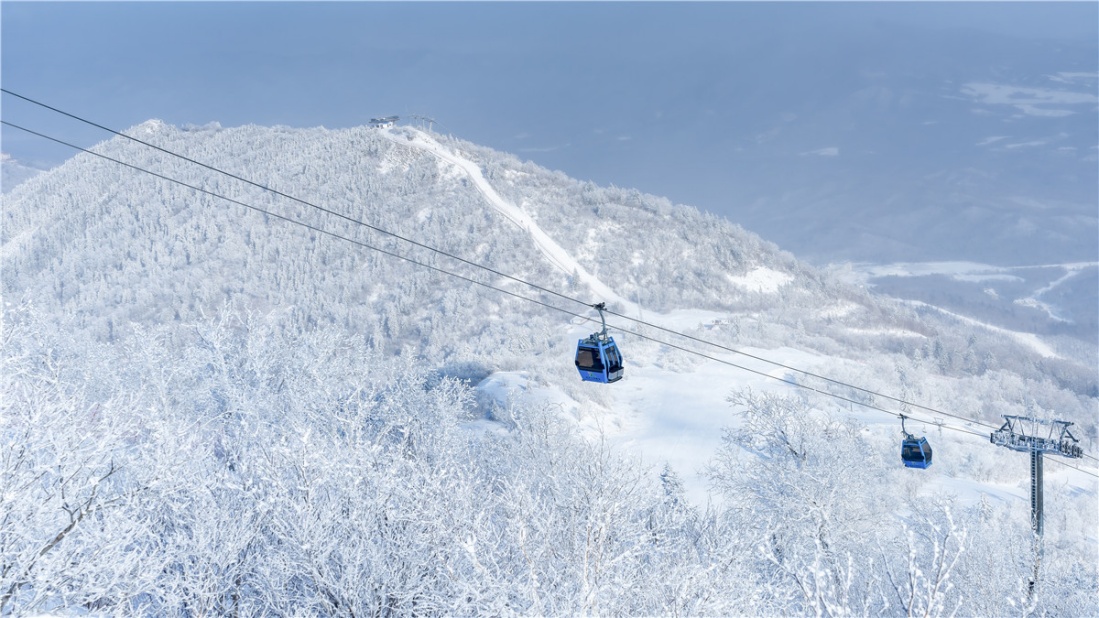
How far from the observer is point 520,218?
254 ft

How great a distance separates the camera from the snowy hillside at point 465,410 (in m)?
10.8

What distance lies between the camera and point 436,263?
71000 millimetres

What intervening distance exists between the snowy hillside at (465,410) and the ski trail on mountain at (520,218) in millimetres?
492

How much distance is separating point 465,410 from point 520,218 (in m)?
47.6

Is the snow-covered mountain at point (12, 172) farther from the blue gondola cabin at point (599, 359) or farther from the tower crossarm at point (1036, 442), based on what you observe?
the tower crossarm at point (1036, 442)

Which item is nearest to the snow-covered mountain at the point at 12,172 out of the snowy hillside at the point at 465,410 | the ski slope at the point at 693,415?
the snowy hillside at the point at 465,410

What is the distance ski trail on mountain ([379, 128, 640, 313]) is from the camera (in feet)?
227

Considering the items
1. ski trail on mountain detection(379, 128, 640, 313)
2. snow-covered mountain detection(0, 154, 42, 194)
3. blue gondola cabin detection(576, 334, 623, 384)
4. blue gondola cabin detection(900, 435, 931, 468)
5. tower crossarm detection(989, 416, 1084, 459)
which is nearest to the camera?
blue gondola cabin detection(576, 334, 623, 384)

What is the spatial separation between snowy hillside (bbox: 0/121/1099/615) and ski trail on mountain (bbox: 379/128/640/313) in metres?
0.49

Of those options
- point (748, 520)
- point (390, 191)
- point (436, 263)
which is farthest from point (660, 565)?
point (390, 191)

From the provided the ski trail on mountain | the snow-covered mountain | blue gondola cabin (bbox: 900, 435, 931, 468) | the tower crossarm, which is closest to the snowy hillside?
the ski trail on mountain

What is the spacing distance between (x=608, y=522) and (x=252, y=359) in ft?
71.9

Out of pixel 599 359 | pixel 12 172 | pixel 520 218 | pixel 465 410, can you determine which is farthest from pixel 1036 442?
pixel 12 172

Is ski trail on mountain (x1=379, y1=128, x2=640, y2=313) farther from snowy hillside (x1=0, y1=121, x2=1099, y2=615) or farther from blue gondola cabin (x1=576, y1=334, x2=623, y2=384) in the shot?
blue gondola cabin (x1=576, y1=334, x2=623, y2=384)
